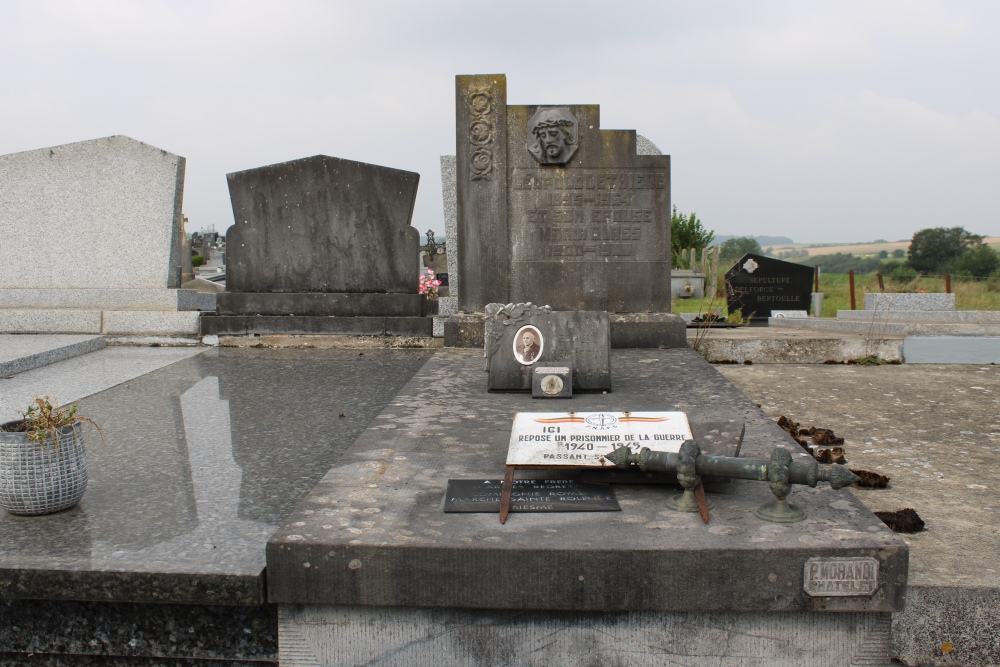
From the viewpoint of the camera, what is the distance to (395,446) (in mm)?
2826

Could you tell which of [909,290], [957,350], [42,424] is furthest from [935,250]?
[42,424]

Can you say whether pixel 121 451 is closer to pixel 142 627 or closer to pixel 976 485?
pixel 142 627

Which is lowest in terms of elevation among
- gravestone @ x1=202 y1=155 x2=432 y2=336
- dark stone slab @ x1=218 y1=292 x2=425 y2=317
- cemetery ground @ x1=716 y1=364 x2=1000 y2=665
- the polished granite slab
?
cemetery ground @ x1=716 y1=364 x2=1000 y2=665

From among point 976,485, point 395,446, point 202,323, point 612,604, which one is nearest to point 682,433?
point 612,604

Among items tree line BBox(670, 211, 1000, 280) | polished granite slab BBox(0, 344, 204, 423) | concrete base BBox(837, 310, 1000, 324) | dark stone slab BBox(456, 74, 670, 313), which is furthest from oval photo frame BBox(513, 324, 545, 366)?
tree line BBox(670, 211, 1000, 280)

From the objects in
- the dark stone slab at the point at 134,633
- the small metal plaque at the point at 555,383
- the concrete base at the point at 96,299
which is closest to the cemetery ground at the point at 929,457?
the small metal plaque at the point at 555,383

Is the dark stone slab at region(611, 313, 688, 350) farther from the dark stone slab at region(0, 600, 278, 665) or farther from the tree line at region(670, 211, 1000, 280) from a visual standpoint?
the tree line at region(670, 211, 1000, 280)

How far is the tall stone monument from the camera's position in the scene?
18.5 ft

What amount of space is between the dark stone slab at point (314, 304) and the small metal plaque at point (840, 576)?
4948 millimetres

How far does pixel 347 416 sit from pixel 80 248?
4.11 m

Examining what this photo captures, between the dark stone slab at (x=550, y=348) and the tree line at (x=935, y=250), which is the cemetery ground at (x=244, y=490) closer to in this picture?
the dark stone slab at (x=550, y=348)

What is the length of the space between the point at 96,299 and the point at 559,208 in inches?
155

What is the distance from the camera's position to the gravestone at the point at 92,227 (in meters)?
6.59

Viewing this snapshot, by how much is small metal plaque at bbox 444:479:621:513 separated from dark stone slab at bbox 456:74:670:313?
3.48m
